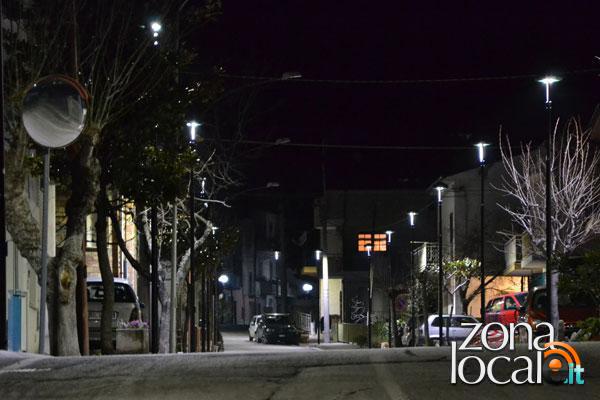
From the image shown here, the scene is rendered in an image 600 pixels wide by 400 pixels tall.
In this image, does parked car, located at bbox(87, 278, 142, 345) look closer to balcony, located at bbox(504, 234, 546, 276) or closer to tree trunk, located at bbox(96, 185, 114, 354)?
tree trunk, located at bbox(96, 185, 114, 354)

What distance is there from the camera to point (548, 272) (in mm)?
33875

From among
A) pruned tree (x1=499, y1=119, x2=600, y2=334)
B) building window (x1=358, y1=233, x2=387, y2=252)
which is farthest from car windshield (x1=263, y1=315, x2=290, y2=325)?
pruned tree (x1=499, y1=119, x2=600, y2=334)

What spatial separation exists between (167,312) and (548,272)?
466 inches

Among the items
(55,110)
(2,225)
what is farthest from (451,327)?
(55,110)

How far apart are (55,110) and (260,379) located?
5.07 metres

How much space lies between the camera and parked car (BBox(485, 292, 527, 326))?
37.1 metres

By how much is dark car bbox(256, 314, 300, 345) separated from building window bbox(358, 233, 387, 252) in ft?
43.0

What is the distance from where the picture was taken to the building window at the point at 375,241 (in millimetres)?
83000

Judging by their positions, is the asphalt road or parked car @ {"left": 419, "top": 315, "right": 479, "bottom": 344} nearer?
parked car @ {"left": 419, "top": 315, "right": 479, "bottom": 344}

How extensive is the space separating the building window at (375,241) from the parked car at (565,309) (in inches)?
1772

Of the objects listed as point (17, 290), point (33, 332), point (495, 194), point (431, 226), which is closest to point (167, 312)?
point (33, 332)

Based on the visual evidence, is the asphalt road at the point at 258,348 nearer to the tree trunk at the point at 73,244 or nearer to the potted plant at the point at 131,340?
the potted plant at the point at 131,340

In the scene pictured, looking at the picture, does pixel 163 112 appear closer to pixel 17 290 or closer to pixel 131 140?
pixel 131 140

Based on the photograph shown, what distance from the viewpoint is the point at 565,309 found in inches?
1348
